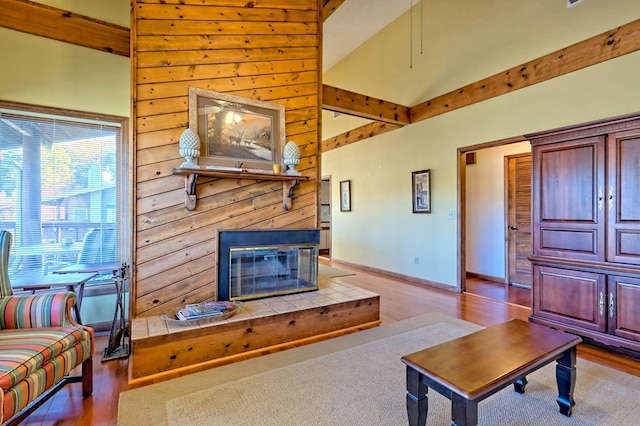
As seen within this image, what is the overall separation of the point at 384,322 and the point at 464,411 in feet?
6.76

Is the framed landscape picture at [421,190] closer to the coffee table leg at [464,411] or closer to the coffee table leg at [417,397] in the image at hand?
the coffee table leg at [417,397]

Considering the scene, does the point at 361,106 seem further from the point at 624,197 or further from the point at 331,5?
the point at 624,197

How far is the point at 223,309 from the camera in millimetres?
2594

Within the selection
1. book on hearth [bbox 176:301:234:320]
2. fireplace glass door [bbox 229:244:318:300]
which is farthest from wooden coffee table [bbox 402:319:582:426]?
fireplace glass door [bbox 229:244:318:300]

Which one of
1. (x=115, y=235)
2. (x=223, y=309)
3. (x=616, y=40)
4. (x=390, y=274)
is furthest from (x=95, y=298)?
(x=616, y=40)

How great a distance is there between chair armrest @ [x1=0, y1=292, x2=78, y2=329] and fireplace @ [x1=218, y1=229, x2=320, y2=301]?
117 centimetres

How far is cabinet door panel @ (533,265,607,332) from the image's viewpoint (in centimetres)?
269

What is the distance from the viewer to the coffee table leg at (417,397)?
1.53 metres

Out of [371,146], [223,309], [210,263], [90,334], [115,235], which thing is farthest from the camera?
[371,146]

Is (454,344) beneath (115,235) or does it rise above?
beneath

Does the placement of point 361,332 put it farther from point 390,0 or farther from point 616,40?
point 390,0

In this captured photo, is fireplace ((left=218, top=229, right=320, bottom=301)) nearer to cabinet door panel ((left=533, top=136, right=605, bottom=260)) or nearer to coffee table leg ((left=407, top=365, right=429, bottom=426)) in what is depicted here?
coffee table leg ((left=407, top=365, right=429, bottom=426))

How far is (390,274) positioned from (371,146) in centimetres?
253

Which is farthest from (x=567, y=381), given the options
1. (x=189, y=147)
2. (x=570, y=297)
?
(x=189, y=147)
